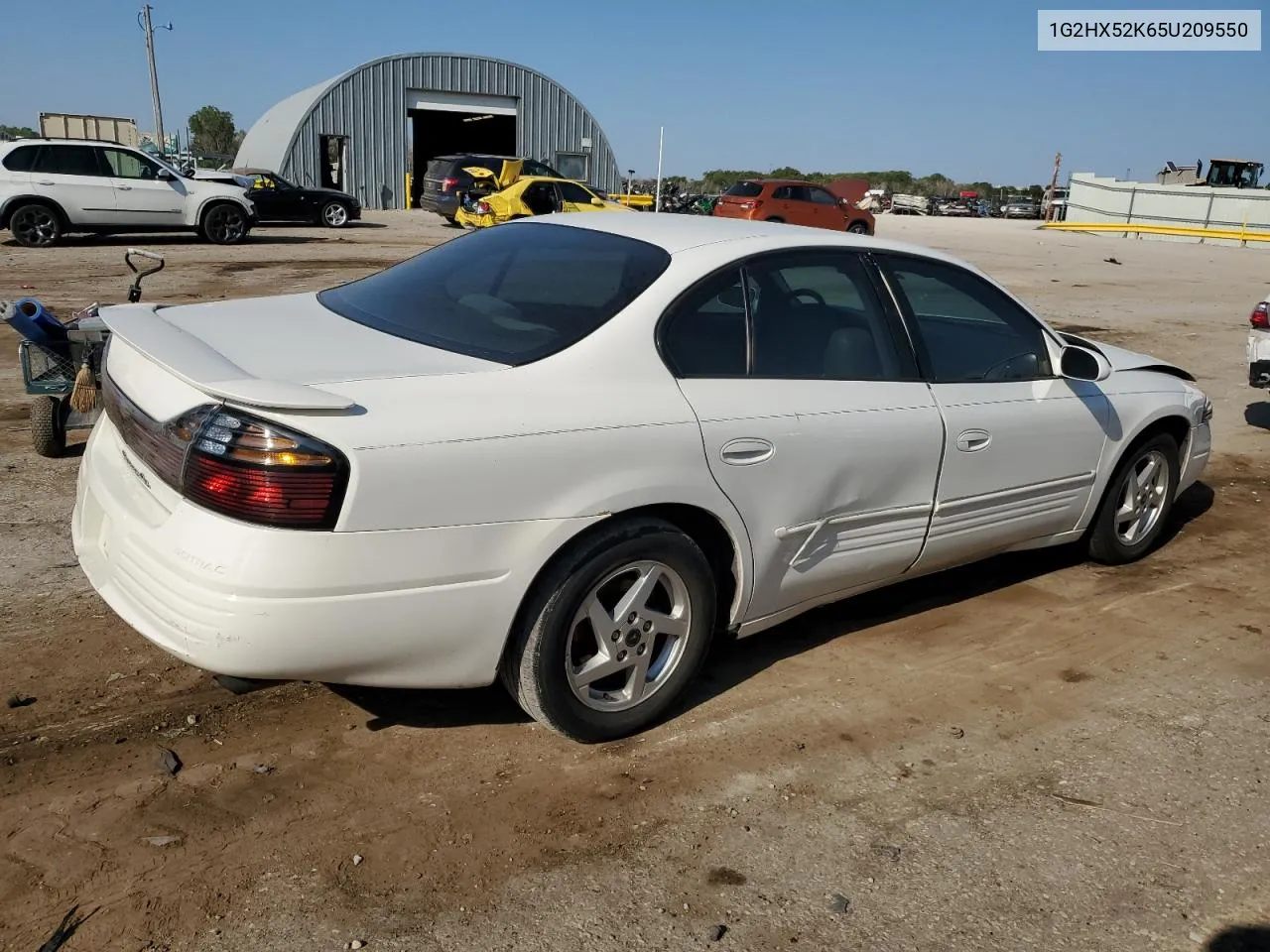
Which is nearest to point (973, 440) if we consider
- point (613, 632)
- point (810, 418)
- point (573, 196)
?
point (810, 418)

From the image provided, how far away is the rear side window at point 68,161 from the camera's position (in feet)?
57.8

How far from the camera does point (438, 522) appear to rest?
2.75m

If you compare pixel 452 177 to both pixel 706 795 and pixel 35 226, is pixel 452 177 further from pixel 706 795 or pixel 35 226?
pixel 706 795

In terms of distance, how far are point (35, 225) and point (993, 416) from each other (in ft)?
59.6

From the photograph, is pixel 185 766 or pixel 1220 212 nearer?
pixel 185 766

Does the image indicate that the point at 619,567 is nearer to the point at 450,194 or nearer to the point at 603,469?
the point at 603,469

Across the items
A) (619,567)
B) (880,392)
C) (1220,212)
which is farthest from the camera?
(1220,212)

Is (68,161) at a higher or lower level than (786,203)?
higher

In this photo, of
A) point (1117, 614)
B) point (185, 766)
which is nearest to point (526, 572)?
point (185, 766)

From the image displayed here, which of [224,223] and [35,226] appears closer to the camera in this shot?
[35,226]

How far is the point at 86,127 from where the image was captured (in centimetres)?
3903

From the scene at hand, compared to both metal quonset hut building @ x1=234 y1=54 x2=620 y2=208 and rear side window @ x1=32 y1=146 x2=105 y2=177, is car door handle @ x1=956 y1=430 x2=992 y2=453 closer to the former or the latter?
rear side window @ x1=32 y1=146 x2=105 y2=177

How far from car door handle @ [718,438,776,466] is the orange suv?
23399 mm

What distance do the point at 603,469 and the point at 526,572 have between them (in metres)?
0.36
